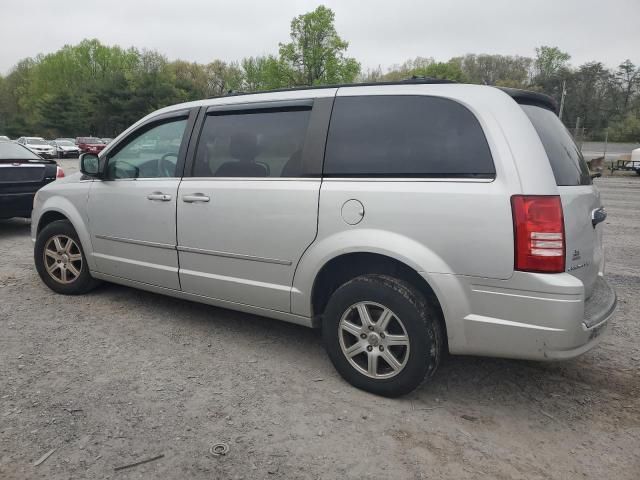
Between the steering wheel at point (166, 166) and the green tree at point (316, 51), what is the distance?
4893 centimetres

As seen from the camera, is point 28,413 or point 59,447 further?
point 28,413

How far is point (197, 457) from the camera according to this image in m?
2.44

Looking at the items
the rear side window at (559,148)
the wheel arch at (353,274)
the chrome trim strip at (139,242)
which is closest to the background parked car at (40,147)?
the chrome trim strip at (139,242)

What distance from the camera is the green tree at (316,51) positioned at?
5088 centimetres

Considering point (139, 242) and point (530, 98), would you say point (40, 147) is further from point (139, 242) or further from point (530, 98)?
point (530, 98)

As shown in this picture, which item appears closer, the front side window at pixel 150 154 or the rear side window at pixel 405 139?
the rear side window at pixel 405 139

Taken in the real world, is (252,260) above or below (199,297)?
above

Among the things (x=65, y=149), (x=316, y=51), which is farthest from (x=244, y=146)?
(x=316, y=51)

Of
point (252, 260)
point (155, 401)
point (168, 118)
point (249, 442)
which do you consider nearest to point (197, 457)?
point (249, 442)

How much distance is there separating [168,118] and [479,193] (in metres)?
2.72

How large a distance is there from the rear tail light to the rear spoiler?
696 millimetres

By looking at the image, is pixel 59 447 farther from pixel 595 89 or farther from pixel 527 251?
pixel 595 89

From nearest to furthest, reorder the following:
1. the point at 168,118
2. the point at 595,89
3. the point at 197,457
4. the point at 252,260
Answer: the point at 197,457
the point at 252,260
the point at 168,118
the point at 595,89

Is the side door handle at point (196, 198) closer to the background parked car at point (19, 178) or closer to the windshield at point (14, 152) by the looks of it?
the background parked car at point (19, 178)
